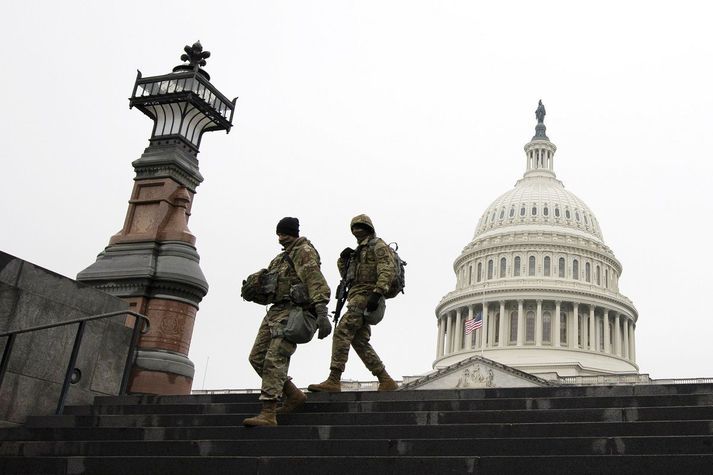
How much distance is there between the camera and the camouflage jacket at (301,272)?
Answer: 7.95 metres

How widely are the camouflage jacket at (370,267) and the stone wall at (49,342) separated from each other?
3712 millimetres

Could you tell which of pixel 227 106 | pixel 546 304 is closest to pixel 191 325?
pixel 227 106

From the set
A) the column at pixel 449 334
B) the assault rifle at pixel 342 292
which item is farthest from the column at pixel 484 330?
the assault rifle at pixel 342 292

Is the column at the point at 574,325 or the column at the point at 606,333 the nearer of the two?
the column at the point at 574,325

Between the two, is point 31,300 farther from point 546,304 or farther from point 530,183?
point 530,183

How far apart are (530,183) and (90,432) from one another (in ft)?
279

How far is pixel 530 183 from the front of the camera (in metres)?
89.3

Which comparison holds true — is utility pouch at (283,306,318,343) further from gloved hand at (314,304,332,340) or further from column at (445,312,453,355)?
column at (445,312,453,355)

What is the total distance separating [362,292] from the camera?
926cm

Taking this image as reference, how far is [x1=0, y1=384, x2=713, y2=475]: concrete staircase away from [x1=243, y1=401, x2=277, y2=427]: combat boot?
0.10 m

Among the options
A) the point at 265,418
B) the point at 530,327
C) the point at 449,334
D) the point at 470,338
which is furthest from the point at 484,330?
the point at 265,418

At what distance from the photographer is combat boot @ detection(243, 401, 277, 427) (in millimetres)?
7617

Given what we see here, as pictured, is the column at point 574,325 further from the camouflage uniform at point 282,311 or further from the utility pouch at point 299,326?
the utility pouch at point 299,326

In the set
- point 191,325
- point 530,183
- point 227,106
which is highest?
point 530,183
